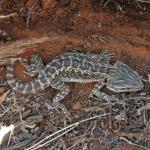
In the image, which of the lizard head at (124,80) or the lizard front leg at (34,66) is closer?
the lizard head at (124,80)

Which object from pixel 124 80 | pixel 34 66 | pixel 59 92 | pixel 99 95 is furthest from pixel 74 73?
pixel 124 80

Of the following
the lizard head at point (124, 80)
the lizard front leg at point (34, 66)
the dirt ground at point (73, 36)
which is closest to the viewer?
the lizard head at point (124, 80)

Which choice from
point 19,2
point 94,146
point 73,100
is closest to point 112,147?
point 94,146

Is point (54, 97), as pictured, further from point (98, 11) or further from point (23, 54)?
point (98, 11)

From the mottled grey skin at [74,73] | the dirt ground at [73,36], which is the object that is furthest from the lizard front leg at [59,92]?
the dirt ground at [73,36]

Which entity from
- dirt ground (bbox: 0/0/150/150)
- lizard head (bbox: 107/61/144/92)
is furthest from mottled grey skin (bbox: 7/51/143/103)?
dirt ground (bbox: 0/0/150/150)

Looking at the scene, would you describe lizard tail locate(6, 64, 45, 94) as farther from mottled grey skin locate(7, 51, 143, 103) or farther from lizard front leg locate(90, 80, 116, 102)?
lizard front leg locate(90, 80, 116, 102)

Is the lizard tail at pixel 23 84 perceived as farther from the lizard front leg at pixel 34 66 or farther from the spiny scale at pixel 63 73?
the lizard front leg at pixel 34 66
